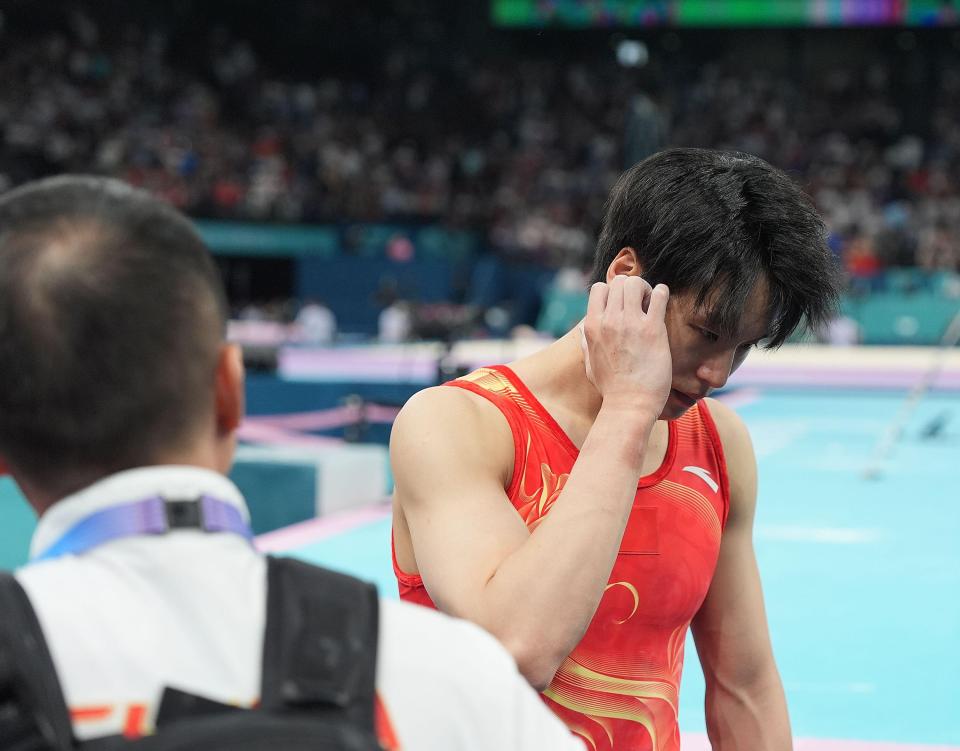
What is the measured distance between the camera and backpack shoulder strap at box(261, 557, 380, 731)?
0.78 metres

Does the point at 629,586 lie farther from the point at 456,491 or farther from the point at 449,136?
the point at 449,136

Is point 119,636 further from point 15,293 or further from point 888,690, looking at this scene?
point 888,690

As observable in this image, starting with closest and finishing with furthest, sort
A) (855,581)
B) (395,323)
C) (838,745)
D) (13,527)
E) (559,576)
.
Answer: (559,576), (838,745), (855,581), (13,527), (395,323)

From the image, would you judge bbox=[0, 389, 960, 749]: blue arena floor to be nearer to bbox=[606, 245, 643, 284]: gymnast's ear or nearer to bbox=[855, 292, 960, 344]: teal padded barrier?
bbox=[606, 245, 643, 284]: gymnast's ear

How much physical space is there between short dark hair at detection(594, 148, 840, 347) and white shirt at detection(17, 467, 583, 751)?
91 cm

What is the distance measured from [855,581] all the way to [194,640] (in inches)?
204

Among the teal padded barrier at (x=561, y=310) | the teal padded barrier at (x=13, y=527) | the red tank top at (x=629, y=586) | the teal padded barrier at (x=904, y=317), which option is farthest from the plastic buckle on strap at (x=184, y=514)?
the teal padded barrier at (x=904, y=317)

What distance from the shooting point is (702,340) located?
1701 millimetres

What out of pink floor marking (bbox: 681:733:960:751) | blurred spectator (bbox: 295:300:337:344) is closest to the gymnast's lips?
pink floor marking (bbox: 681:733:960:751)

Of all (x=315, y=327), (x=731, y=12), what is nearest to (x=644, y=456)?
(x=315, y=327)

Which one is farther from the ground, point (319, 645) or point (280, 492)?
point (319, 645)

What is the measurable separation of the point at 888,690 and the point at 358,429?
5263mm

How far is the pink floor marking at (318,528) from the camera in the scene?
5.74 metres

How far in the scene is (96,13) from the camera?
26188 millimetres
